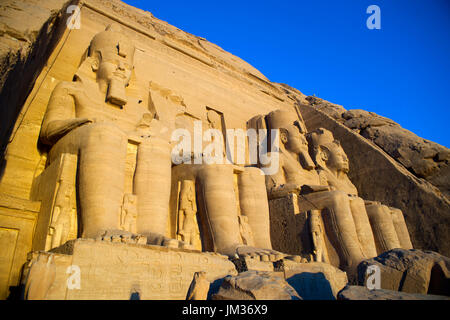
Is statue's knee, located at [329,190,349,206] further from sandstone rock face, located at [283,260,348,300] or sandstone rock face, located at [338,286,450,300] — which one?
sandstone rock face, located at [338,286,450,300]

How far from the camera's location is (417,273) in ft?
8.38

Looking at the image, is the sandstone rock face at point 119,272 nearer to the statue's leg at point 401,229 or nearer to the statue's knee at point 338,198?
the statue's knee at point 338,198

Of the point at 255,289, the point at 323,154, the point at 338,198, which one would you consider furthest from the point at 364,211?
the point at 255,289

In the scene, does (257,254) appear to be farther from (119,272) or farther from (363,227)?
(363,227)

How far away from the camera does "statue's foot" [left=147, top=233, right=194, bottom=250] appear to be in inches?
105

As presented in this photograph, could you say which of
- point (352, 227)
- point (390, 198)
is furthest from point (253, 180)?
point (390, 198)

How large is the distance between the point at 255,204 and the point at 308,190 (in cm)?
117

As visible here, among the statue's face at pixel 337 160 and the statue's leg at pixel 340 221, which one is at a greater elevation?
the statue's face at pixel 337 160

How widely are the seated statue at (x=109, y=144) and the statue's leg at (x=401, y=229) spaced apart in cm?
397

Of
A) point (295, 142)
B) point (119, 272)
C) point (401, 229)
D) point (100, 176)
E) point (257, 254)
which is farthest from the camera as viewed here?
point (295, 142)

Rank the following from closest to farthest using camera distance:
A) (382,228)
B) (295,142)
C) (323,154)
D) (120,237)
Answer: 1. (120,237)
2. (382,228)
3. (295,142)
4. (323,154)

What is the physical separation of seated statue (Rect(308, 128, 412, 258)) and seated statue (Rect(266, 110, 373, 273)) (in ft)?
0.41

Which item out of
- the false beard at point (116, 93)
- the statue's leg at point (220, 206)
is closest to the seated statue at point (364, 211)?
the statue's leg at point (220, 206)

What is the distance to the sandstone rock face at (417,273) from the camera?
251cm
